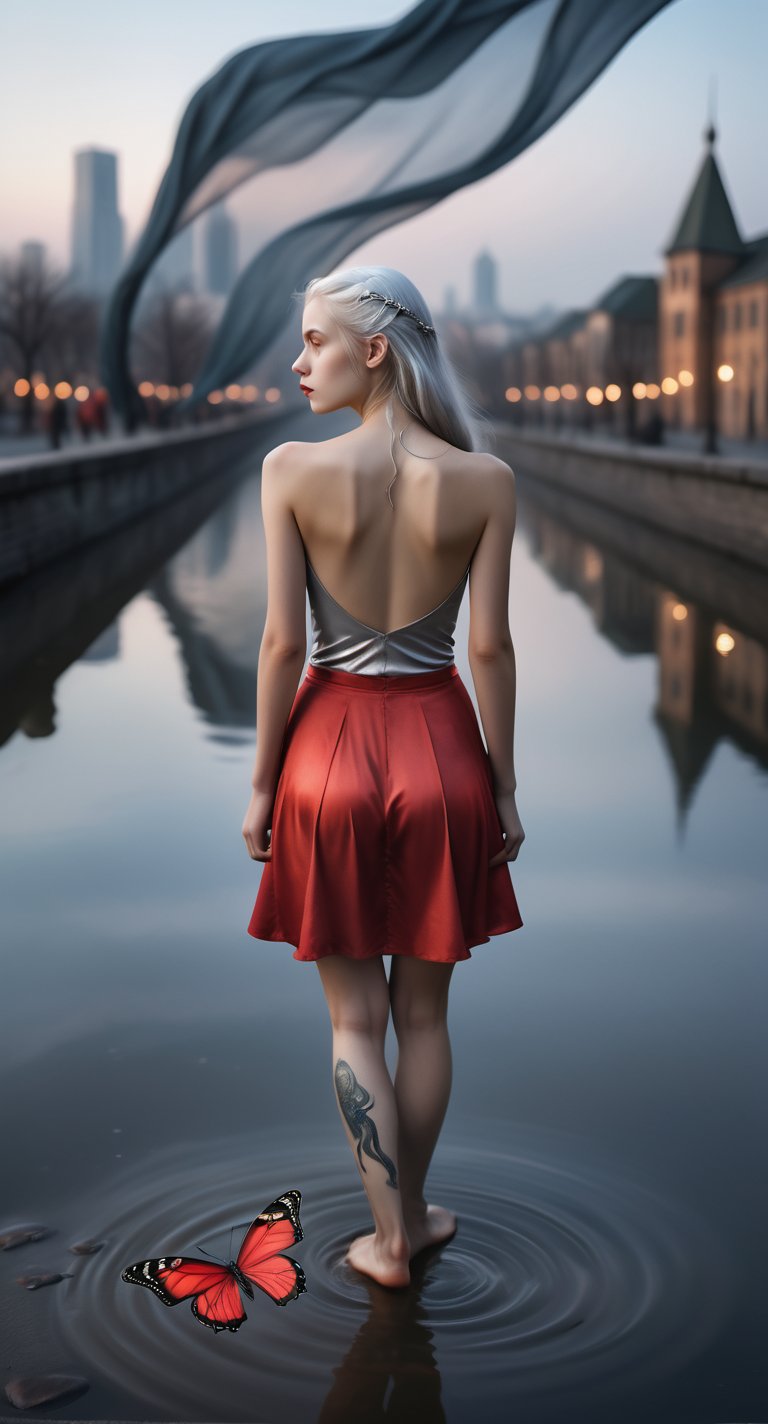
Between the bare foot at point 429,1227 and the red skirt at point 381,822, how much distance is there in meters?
0.53

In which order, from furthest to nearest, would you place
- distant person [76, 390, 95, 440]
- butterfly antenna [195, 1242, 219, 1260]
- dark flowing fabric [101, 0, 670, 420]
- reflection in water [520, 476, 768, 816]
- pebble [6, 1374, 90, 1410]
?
distant person [76, 390, 95, 440], dark flowing fabric [101, 0, 670, 420], reflection in water [520, 476, 768, 816], butterfly antenna [195, 1242, 219, 1260], pebble [6, 1374, 90, 1410]

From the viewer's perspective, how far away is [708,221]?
90.6m

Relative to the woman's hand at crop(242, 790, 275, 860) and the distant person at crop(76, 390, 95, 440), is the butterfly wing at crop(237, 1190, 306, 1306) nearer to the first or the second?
the woman's hand at crop(242, 790, 275, 860)

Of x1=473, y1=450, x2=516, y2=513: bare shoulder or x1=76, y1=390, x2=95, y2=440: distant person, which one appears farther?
x1=76, y1=390, x2=95, y2=440: distant person

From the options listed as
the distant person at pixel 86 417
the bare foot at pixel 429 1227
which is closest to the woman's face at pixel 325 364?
the bare foot at pixel 429 1227

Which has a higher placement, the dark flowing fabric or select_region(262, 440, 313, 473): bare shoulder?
the dark flowing fabric

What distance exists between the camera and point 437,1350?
3.01 metres

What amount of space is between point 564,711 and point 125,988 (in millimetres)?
5235

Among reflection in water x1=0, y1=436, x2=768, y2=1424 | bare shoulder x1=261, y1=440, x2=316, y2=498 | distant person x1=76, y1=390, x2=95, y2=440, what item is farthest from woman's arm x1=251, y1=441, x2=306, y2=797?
distant person x1=76, y1=390, x2=95, y2=440

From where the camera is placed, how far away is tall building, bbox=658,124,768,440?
265 feet

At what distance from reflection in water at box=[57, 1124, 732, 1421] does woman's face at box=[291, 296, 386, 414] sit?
5.11 ft

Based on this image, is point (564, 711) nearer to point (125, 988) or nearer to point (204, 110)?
point (125, 988)

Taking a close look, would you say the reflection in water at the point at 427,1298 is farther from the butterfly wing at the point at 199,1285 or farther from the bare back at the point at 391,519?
the bare back at the point at 391,519

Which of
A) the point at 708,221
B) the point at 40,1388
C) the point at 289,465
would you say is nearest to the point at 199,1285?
the point at 40,1388
